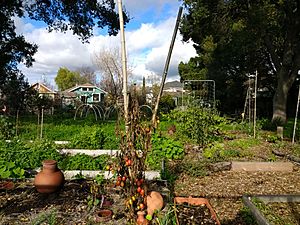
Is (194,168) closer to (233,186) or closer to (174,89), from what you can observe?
(233,186)

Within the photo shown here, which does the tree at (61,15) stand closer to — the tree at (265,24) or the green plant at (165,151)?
the tree at (265,24)

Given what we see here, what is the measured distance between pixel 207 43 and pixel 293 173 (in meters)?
16.3

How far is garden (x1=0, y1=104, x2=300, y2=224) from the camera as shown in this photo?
2785mm

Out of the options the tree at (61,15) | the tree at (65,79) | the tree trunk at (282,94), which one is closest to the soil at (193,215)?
the tree at (61,15)

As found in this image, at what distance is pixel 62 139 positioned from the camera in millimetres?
7344

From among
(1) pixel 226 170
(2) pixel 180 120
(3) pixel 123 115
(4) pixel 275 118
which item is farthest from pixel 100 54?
(3) pixel 123 115

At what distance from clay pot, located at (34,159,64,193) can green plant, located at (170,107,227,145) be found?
12.6 feet

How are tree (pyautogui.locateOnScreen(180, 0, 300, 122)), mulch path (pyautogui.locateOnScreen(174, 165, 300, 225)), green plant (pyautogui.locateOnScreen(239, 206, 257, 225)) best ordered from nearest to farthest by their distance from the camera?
green plant (pyautogui.locateOnScreen(239, 206, 257, 225)) → mulch path (pyautogui.locateOnScreen(174, 165, 300, 225)) → tree (pyautogui.locateOnScreen(180, 0, 300, 122))

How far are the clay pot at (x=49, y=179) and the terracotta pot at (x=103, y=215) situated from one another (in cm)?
79

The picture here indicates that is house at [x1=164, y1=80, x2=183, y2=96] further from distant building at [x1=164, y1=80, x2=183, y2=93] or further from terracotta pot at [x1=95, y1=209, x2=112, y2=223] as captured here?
terracotta pot at [x1=95, y1=209, x2=112, y2=223]

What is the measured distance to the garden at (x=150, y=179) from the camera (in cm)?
279

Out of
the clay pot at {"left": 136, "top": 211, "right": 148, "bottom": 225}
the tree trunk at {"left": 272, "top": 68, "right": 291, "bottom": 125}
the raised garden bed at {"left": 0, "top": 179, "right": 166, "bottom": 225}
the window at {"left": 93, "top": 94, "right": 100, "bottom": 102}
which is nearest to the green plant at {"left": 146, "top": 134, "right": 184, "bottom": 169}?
the raised garden bed at {"left": 0, "top": 179, "right": 166, "bottom": 225}

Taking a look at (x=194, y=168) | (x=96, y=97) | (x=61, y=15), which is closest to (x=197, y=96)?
(x=61, y=15)

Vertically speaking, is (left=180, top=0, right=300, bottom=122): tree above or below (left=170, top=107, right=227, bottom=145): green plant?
above
